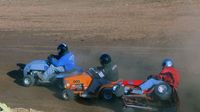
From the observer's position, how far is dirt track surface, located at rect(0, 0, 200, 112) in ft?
76.6

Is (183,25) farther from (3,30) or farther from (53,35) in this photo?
Answer: (3,30)

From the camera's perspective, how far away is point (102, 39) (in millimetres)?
35469

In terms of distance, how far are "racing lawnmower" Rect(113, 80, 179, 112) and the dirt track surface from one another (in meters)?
0.89

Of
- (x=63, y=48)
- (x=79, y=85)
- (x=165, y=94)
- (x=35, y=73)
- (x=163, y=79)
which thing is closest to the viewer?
(x=165, y=94)

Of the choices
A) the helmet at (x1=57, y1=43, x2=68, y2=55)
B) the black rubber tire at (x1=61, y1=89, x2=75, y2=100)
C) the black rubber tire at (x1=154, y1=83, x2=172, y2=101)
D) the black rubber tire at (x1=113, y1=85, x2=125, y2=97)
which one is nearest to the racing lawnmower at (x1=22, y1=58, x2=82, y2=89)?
the helmet at (x1=57, y1=43, x2=68, y2=55)

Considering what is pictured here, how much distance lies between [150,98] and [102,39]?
16.0m

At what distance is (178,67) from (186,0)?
77.1ft

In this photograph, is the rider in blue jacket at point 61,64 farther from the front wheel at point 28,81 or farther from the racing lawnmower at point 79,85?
the racing lawnmower at point 79,85

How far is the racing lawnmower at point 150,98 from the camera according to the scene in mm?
19156

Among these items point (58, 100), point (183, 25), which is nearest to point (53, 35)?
point (183, 25)

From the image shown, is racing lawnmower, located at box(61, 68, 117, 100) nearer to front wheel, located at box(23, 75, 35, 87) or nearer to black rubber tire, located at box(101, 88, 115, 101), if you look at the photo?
black rubber tire, located at box(101, 88, 115, 101)

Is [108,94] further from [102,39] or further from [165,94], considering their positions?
[102,39]

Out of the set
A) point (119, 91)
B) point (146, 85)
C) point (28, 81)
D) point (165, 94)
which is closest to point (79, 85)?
point (119, 91)

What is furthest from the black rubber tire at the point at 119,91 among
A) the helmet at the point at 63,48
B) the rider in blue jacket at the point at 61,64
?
the helmet at the point at 63,48
